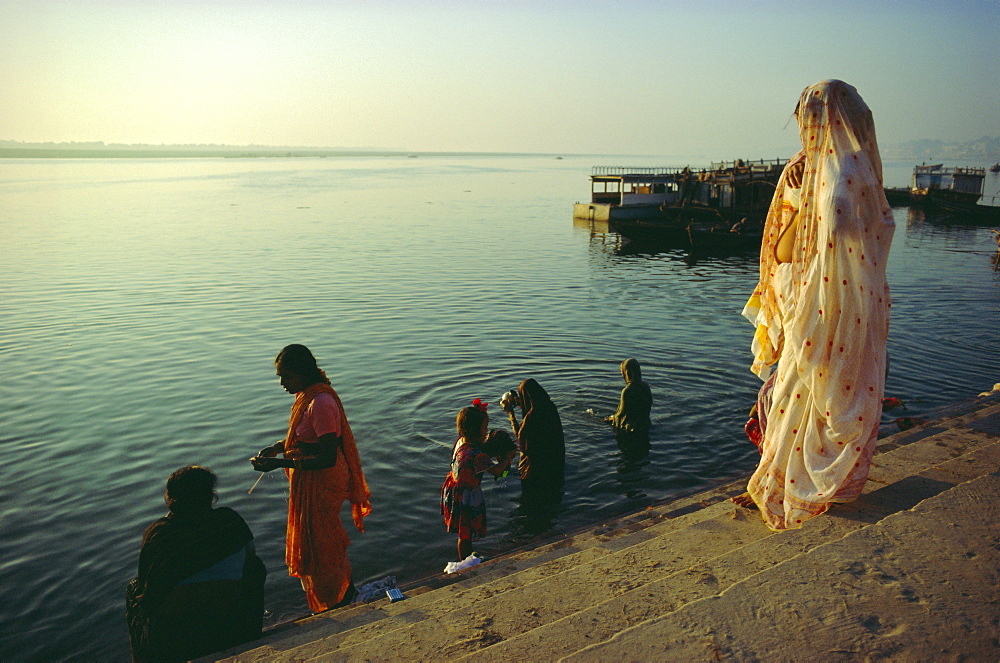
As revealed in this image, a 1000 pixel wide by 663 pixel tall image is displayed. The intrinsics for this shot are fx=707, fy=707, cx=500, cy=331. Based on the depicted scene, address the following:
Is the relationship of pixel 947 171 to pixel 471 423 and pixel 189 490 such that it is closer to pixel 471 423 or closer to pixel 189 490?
pixel 471 423

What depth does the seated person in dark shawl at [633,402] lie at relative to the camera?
8.22 m

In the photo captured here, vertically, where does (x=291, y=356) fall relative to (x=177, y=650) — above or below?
above

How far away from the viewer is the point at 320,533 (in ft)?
14.8

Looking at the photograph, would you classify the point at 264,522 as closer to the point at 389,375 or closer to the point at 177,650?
the point at 177,650

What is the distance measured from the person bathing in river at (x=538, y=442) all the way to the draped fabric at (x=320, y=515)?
227 centimetres

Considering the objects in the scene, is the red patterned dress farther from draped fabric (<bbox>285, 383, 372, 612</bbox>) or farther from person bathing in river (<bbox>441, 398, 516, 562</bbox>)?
draped fabric (<bbox>285, 383, 372, 612</bbox>)

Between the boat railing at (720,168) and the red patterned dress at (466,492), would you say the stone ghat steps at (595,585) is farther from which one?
the boat railing at (720,168)

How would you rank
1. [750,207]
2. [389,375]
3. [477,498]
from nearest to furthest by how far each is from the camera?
[477,498]
[389,375]
[750,207]

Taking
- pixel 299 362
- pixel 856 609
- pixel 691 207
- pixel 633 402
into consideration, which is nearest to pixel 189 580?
pixel 299 362

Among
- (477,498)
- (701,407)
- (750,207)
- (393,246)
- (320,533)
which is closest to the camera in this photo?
(320,533)

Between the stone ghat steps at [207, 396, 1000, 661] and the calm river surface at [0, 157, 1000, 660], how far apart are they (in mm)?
1789

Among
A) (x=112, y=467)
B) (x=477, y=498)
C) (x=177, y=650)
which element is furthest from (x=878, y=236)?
(x=112, y=467)

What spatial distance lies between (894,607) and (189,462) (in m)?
7.31

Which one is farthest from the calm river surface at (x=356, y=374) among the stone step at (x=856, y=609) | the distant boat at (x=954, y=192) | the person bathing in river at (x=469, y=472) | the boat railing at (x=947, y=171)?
the boat railing at (x=947, y=171)
